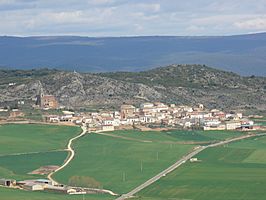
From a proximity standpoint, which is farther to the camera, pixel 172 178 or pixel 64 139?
pixel 64 139

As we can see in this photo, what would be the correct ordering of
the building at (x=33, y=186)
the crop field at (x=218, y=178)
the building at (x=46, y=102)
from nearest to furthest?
the crop field at (x=218, y=178) < the building at (x=33, y=186) < the building at (x=46, y=102)

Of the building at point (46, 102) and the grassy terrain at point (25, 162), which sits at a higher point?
the building at point (46, 102)

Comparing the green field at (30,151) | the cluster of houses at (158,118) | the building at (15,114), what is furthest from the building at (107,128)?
the building at (15,114)

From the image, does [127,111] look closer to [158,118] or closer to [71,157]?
[158,118]

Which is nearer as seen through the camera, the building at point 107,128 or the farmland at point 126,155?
the farmland at point 126,155

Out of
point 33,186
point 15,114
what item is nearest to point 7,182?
point 33,186

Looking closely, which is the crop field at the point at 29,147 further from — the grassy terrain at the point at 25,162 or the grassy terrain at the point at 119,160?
the grassy terrain at the point at 119,160

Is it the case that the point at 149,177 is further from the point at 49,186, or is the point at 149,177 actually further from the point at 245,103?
the point at 245,103

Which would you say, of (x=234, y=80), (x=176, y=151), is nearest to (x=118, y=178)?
(x=176, y=151)
